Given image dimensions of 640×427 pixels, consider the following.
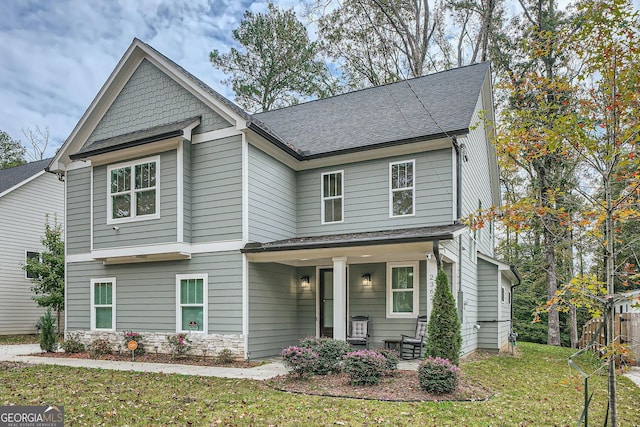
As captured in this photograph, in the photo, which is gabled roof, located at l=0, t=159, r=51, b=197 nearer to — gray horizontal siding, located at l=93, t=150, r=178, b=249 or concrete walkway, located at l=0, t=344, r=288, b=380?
gray horizontal siding, located at l=93, t=150, r=178, b=249

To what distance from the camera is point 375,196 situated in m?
11.2

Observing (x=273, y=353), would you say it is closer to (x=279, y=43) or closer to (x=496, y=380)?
(x=496, y=380)

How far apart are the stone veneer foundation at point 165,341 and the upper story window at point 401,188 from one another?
461cm

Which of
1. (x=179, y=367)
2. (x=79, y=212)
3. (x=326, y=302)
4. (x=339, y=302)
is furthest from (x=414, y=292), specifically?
(x=79, y=212)

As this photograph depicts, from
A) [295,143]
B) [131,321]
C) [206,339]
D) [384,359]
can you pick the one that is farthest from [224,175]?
[384,359]

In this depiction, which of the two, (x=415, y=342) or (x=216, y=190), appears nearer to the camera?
(x=415, y=342)

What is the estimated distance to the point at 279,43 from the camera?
2500 cm

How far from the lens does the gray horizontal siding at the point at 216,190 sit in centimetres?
1023

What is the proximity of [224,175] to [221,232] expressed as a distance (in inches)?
50.7

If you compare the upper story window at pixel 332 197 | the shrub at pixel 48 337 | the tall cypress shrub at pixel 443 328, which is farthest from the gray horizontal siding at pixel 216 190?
the shrub at pixel 48 337

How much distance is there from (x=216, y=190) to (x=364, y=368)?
211 inches

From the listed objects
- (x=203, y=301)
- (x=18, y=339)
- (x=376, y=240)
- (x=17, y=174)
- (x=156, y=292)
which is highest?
(x=17, y=174)

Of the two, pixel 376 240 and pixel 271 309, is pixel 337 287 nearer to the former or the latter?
pixel 376 240

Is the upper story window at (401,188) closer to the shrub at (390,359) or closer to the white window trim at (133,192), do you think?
the shrub at (390,359)
